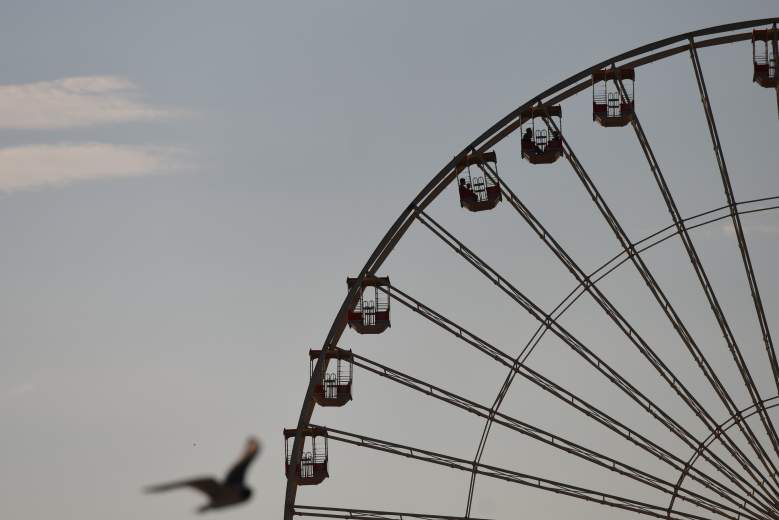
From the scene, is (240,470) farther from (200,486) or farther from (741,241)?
(741,241)

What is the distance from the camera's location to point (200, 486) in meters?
18.2

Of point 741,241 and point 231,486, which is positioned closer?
point 231,486

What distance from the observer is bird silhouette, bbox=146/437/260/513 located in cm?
1809

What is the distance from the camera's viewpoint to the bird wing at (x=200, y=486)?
16.8 meters

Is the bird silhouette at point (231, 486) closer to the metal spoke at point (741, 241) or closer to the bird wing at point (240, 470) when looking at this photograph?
the bird wing at point (240, 470)

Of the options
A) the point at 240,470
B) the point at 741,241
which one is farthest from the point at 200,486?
the point at 741,241

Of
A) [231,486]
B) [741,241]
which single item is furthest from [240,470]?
[741,241]

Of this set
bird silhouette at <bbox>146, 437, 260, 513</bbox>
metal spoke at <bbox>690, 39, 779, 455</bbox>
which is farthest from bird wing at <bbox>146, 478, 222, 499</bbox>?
metal spoke at <bbox>690, 39, 779, 455</bbox>

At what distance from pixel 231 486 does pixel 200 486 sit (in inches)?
50.6

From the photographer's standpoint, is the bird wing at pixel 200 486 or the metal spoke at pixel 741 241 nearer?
the bird wing at pixel 200 486

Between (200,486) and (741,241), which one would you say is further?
(741,241)

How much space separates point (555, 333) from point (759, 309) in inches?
203

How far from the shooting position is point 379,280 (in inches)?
1650

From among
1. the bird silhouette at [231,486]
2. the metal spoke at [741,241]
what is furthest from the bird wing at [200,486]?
the metal spoke at [741,241]
